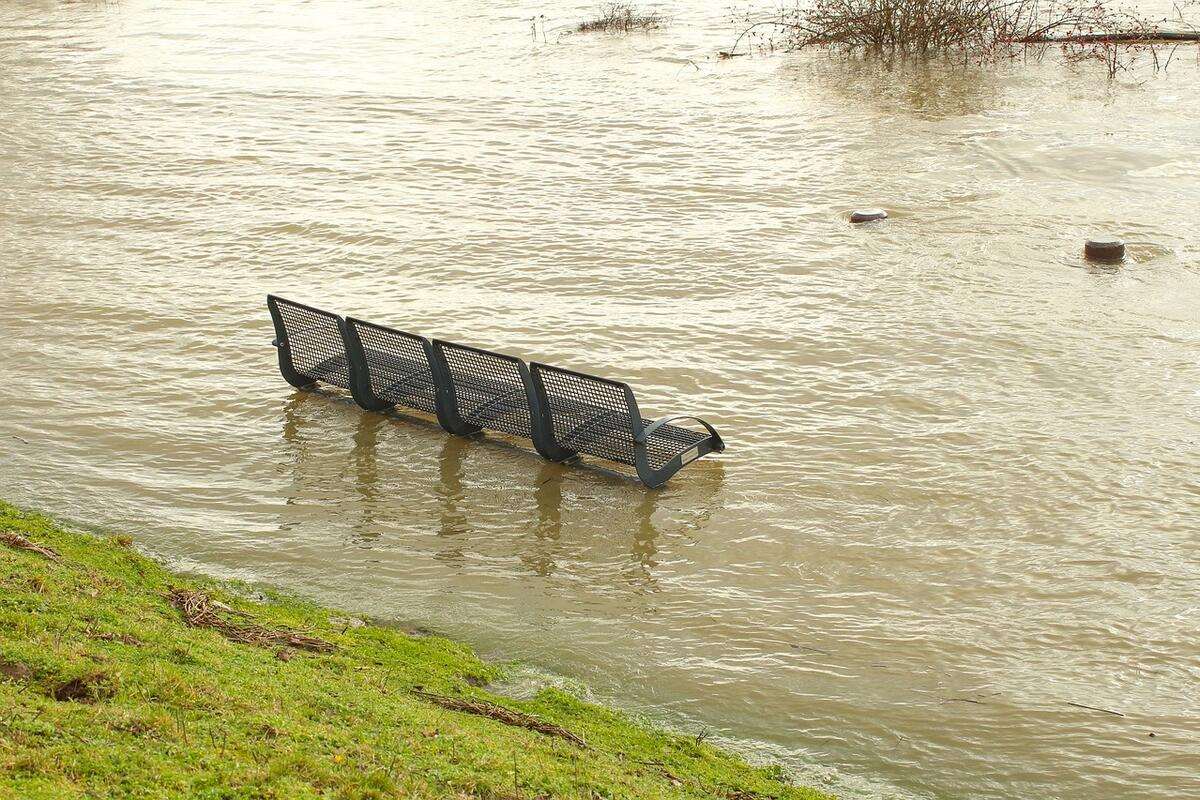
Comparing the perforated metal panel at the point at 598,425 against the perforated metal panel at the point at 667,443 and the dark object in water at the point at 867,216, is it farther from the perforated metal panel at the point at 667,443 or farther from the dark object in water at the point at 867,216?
the dark object in water at the point at 867,216

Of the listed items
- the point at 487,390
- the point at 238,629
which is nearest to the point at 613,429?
the point at 487,390

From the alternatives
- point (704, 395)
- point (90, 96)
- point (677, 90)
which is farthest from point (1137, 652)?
point (90, 96)

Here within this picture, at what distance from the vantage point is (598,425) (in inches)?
430

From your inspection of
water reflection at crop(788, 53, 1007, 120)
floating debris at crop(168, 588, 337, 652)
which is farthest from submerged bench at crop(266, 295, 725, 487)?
water reflection at crop(788, 53, 1007, 120)

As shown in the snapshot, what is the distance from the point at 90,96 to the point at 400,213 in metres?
12.1

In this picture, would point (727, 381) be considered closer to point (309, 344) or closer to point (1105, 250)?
point (309, 344)

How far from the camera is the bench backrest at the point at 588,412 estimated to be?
1054 centimetres

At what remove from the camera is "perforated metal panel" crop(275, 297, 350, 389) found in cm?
1242

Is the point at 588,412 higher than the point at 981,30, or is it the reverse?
the point at 981,30

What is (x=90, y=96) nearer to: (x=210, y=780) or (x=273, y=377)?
(x=273, y=377)

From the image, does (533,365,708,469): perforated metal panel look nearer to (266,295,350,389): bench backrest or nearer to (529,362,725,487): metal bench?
(529,362,725,487): metal bench

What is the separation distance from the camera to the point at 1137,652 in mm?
8359

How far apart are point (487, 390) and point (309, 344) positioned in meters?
2.21

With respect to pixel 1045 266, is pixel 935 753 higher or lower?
lower
